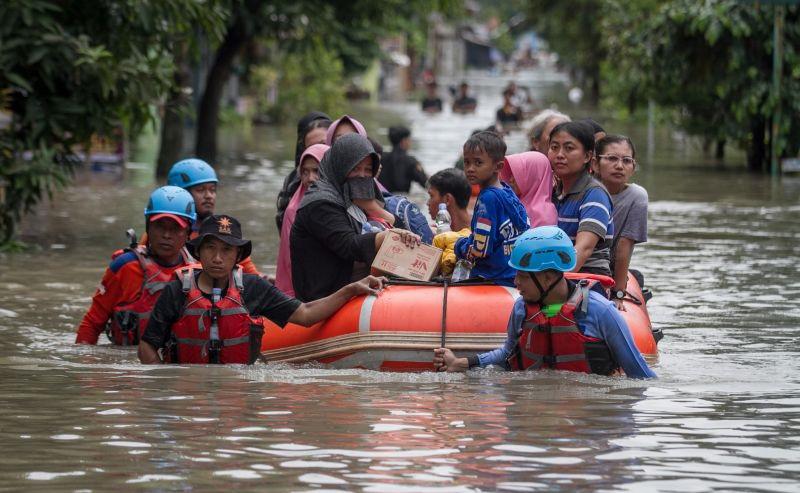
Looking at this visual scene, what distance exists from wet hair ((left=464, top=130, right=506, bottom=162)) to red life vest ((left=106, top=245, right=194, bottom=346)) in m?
2.06

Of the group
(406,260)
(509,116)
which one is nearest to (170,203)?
(406,260)

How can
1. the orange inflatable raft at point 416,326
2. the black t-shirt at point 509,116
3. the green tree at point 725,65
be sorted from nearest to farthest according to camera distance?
the orange inflatable raft at point 416,326
the green tree at point 725,65
the black t-shirt at point 509,116

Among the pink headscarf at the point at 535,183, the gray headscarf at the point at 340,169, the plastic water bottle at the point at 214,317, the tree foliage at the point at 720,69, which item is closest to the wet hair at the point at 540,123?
the pink headscarf at the point at 535,183

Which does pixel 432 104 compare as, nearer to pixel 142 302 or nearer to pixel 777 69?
pixel 777 69

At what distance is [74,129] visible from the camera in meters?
16.2

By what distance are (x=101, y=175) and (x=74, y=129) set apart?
10225 millimetres

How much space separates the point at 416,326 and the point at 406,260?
408 mm

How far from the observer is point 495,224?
29.5 feet

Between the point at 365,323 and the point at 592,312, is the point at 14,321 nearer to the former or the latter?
the point at 365,323

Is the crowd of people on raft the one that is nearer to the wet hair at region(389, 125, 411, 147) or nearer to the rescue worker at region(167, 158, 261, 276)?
the rescue worker at region(167, 158, 261, 276)

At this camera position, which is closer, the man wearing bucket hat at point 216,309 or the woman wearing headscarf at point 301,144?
the man wearing bucket hat at point 216,309

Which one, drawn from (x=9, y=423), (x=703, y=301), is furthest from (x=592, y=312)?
(x=703, y=301)

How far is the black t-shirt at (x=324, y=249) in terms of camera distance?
9.39 m

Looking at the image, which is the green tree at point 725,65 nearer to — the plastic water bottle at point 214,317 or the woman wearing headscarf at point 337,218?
the woman wearing headscarf at point 337,218
